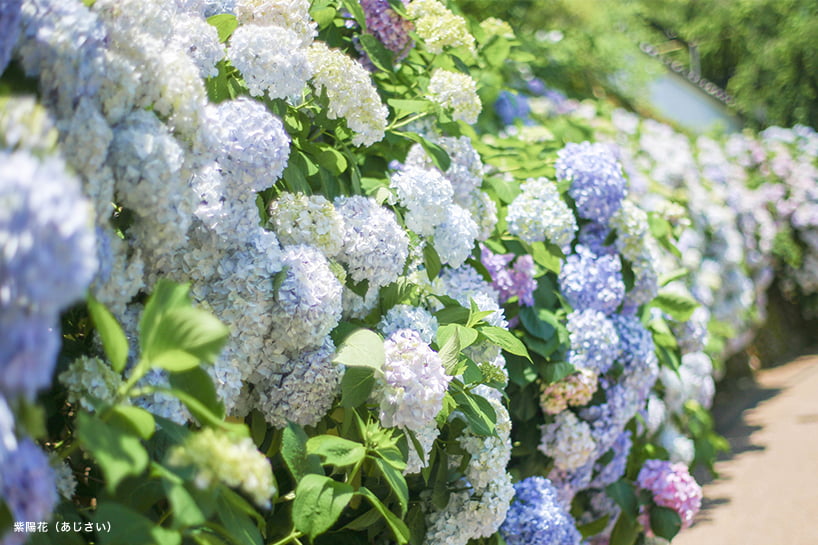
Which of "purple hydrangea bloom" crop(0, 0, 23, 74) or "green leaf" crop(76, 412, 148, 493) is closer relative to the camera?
"green leaf" crop(76, 412, 148, 493)

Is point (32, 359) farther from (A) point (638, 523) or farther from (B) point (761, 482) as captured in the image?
(B) point (761, 482)

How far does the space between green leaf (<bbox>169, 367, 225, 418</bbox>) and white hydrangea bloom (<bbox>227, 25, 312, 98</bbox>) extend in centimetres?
66

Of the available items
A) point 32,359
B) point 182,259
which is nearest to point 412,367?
point 182,259

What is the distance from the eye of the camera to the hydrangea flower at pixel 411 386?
1.30m

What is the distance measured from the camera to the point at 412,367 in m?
1.33

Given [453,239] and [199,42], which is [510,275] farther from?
[199,42]

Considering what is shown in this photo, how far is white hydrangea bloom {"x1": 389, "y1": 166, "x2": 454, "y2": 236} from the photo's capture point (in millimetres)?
1646

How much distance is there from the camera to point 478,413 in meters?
1.47

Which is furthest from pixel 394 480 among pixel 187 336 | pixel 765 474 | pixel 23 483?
pixel 765 474

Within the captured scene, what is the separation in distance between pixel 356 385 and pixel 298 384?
0.34 feet

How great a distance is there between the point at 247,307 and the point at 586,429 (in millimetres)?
1290

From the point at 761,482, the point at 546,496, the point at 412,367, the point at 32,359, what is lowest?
the point at 761,482

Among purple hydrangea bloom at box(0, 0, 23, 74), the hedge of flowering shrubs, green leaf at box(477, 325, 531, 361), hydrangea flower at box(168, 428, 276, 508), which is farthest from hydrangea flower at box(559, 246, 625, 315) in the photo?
purple hydrangea bloom at box(0, 0, 23, 74)

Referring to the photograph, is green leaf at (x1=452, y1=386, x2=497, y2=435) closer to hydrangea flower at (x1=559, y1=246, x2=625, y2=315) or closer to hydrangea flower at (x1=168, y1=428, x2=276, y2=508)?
hydrangea flower at (x1=168, y1=428, x2=276, y2=508)
